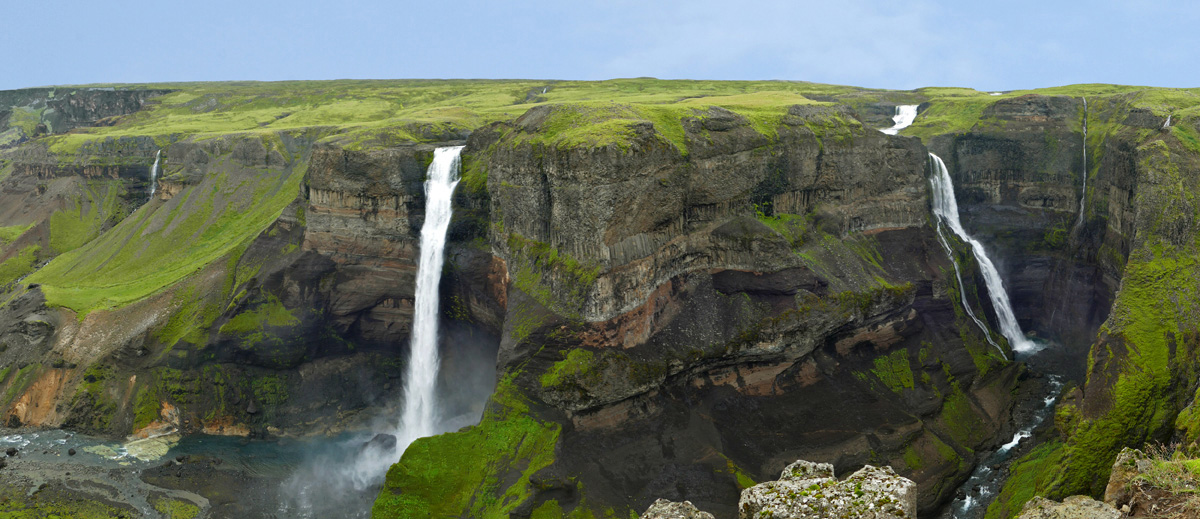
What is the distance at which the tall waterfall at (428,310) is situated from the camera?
4462cm

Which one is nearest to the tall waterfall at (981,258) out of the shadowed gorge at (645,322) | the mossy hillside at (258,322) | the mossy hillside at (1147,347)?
the shadowed gorge at (645,322)

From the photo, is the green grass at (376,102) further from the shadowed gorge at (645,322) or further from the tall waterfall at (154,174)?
the shadowed gorge at (645,322)

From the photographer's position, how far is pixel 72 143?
91.0 meters

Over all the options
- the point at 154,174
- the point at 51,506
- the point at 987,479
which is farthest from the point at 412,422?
the point at 154,174

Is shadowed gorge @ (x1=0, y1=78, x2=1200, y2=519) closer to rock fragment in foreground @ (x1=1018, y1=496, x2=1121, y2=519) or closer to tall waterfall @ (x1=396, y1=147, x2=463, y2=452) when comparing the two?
tall waterfall @ (x1=396, y1=147, x2=463, y2=452)

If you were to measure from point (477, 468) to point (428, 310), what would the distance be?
48.0 ft

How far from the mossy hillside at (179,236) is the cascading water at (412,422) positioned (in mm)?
16151

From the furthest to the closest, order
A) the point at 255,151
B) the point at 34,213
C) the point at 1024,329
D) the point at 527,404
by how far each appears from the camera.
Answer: the point at 34,213 → the point at 255,151 → the point at 1024,329 → the point at 527,404

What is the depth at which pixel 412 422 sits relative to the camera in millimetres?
44688

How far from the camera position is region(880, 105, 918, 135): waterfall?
226 feet

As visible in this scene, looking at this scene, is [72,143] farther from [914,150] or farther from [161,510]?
[914,150]

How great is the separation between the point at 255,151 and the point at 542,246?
4716 cm

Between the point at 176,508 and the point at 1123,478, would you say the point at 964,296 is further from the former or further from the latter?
the point at 176,508

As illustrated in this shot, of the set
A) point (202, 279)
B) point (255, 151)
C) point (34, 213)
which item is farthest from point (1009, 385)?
point (34, 213)
